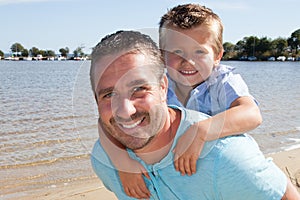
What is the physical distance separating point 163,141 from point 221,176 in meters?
0.31

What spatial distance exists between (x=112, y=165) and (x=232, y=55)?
320 ft

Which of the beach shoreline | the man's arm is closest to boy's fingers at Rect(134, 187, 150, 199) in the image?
the man's arm

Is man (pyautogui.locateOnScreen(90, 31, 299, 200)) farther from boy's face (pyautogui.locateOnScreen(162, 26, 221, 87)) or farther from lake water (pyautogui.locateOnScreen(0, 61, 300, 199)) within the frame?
boy's face (pyautogui.locateOnScreen(162, 26, 221, 87))

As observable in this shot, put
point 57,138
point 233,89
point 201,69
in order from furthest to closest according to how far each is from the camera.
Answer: point 57,138 → point 201,69 → point 233,89

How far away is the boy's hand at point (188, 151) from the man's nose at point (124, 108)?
1.03 feet

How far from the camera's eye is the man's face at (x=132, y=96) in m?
1.80

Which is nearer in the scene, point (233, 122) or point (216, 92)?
point (233, 122)

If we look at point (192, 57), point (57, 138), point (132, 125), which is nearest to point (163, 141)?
point (132, 125)

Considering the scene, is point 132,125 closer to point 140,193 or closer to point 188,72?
point 140,193

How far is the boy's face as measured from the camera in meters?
2.93

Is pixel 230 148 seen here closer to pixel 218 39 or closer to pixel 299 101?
pixel 218 39

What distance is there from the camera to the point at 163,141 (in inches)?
76.7

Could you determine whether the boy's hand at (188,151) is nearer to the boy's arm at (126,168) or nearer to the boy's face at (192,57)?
the boy's arm at (126,168)

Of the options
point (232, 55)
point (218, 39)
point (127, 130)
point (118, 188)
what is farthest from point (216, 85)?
point (232, 55)
